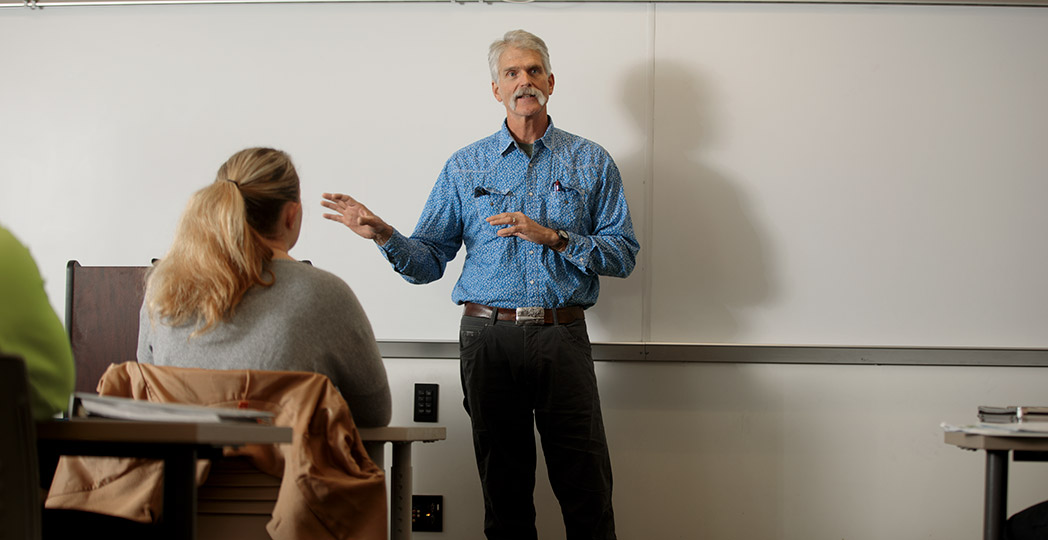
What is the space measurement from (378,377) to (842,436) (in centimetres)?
183

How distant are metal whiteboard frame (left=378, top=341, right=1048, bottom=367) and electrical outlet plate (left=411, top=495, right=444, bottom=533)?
2.42 feet

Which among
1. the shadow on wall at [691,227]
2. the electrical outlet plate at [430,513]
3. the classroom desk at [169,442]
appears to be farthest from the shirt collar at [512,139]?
the classroom desk at [169,442]

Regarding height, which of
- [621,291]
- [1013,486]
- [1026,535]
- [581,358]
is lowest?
[1013,486]

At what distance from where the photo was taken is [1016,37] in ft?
9.71

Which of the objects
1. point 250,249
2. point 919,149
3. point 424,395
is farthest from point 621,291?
point 250,249

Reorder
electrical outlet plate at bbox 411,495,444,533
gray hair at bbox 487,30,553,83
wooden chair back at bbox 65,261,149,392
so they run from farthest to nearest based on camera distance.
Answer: electrical outlet plate at bbox 411,495,444,533 < gray hair at bbox 487,30,553,83 < wooden chair back at bbox 65,261,149,392

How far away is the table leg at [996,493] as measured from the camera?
62.8 inches

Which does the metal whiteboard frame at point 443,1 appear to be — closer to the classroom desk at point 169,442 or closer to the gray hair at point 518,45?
the gray hair at point 518,45

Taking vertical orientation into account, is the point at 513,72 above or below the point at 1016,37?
below

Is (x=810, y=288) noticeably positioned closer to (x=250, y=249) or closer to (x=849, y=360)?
(x=849, y=360)

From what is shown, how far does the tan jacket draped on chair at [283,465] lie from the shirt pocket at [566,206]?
123 centimetres

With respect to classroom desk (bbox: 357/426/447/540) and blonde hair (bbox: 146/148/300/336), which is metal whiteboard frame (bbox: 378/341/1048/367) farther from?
blonde hair (bbox: 146/148/300/336)

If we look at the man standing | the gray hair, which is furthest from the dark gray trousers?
the gray hair

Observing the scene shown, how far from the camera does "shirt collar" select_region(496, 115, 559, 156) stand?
270cm
